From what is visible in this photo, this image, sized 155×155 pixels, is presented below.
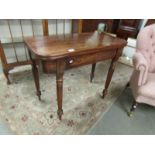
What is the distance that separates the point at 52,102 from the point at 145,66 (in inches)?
42.0

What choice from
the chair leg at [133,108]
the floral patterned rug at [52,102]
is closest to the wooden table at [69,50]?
the floral patterned rug at [52,102]

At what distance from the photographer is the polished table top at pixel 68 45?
37.0 inches

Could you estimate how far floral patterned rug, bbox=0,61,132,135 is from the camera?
4.32 ft

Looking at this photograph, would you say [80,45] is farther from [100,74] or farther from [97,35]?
[100,74]

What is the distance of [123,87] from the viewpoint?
1952mm

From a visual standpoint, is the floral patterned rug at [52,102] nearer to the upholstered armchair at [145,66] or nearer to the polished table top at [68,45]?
the upholstered armchair at [145,66]

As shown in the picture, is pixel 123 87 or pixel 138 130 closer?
pixel 138 130

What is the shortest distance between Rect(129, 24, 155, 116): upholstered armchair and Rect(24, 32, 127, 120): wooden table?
0.24 metres

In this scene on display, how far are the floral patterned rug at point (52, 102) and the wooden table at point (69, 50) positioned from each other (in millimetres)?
183

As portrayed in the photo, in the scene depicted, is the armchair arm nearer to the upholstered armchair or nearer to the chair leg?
the upholstered armchair

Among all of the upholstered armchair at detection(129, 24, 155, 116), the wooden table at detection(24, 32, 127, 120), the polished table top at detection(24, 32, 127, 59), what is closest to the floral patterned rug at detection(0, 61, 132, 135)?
the wooden table at detection(24, 32, 127, 120)

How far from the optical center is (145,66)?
1.23 m
